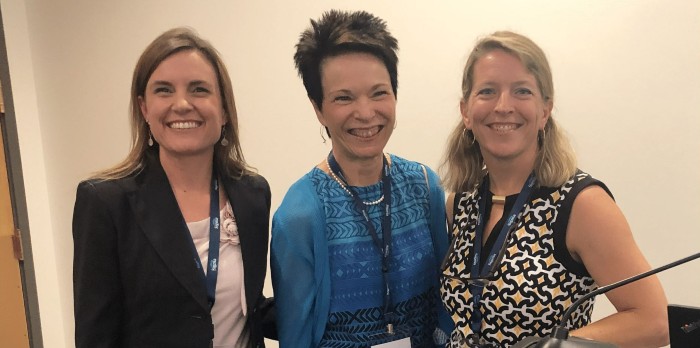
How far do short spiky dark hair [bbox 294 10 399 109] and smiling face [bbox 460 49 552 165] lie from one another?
252 mm

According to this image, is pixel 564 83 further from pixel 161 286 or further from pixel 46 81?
pixel 46 81

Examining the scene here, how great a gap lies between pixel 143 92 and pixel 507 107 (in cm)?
93

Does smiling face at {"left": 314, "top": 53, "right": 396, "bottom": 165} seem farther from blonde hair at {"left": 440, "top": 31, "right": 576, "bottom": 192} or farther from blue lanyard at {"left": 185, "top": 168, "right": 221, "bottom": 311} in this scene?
blue lanyard at {"left": 185, "top": 168, "right": 221, "bottom": 311}

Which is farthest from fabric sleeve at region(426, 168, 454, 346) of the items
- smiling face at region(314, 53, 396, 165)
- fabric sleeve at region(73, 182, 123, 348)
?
fabric sleeve at region(73, 182, 123, 348)

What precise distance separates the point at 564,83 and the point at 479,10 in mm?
521

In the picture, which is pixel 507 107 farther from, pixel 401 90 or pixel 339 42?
pixel 401 90

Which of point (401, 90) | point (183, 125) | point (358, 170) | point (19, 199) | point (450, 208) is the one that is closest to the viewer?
point (183, 125)

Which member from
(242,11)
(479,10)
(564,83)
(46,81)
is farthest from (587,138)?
(46,81)

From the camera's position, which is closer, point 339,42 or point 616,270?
point 616,270

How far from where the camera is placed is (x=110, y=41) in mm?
2689

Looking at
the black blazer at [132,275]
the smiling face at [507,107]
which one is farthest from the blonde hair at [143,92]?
the smiling face at [507,107]

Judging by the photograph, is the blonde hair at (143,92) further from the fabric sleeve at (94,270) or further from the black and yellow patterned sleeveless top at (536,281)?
the black and yellow patterned sleeveless top at (536,281)

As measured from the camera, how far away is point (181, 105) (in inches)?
49.8

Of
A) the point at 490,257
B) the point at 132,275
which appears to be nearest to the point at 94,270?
the point at 132,275
